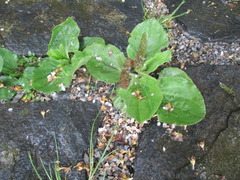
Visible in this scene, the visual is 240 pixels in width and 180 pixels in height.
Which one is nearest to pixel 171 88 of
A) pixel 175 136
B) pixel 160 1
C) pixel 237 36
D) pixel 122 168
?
pixel 175 136

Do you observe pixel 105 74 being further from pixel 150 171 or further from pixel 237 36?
pixel 237 36

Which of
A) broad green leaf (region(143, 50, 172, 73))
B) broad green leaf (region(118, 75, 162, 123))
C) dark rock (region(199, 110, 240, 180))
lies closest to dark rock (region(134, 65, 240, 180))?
dark rock (region(199, 110, 240, 180))

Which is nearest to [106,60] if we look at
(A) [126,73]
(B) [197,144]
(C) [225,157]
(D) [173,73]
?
(A) [126,73]

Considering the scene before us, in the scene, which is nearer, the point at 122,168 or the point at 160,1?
the point at 122,168

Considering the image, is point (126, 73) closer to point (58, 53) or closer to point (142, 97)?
point (142, 97)

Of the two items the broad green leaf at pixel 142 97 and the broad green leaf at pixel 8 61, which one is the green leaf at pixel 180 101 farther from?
the broad green leaf at pixel 8 61

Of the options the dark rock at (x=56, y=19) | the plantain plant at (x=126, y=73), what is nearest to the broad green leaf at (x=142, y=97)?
the plantain plant at (x=126, y=73)

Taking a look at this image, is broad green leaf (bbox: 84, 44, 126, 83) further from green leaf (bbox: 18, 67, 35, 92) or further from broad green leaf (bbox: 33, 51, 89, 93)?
green leaf (bbox: 18, 67, 35, 92)
